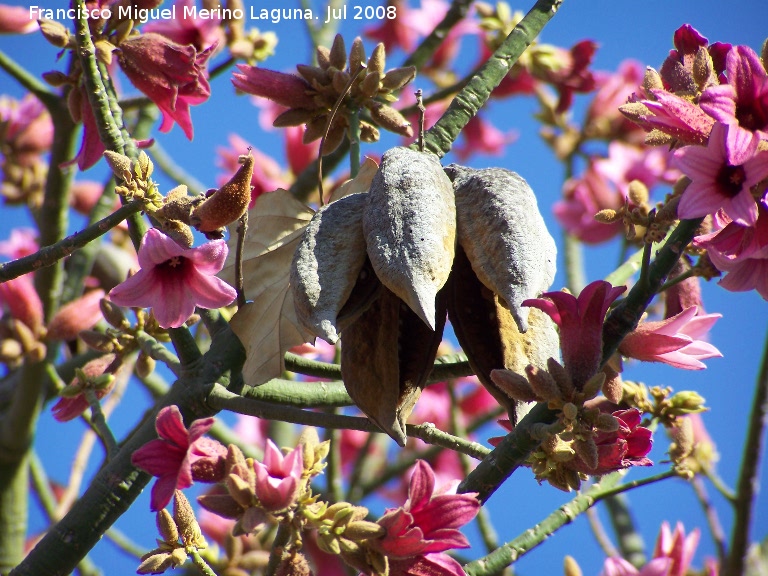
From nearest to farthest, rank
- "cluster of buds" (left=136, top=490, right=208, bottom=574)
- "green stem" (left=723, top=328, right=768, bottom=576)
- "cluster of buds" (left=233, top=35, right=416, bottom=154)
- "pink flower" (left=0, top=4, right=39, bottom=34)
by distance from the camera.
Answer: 1. "cluster of buds" (left=136, top=490, right=208, bottom=574)
2. "cluster of buds" (left=233, top=35, right=416, bottom=154)
3. "green stem" (left=723, top=328, right=768, bottom=576)
4. "pink flower" (left=0, top=4, right=39, bottom=34)

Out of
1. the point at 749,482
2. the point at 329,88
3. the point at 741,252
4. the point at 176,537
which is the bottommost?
the point at 176,537

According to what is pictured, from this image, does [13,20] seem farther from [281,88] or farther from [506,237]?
[506,237]

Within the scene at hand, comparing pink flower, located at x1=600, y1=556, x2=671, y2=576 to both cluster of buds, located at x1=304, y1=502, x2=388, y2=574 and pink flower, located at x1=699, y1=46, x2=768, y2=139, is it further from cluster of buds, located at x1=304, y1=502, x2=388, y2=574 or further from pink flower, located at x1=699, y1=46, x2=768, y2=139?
pink flower, located at x1=699, y1=46, x2=768, y2=139

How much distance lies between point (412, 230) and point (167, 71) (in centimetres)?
60

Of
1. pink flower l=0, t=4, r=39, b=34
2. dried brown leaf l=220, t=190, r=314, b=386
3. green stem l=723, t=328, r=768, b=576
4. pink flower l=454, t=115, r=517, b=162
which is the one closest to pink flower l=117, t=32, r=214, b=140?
dried brown leaf l=220, t=190, r=314, b=386

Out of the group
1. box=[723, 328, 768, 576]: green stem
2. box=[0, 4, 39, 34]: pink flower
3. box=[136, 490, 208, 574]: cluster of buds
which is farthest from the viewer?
box=[0, 4, 39, 34]: pink flower

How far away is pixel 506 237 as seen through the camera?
0.84 m

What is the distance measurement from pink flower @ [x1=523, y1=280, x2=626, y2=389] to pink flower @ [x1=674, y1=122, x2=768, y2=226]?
106 mm

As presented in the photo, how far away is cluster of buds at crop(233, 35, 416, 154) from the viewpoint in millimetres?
1293

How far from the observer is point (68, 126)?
1717 mm

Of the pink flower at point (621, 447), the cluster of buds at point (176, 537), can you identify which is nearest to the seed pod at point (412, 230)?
the pink flower at point (621, 447)

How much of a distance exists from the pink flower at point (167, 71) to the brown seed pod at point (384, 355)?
517mm

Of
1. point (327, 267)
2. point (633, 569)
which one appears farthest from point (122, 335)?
point (633, 569)

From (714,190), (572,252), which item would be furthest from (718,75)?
(572,252)
